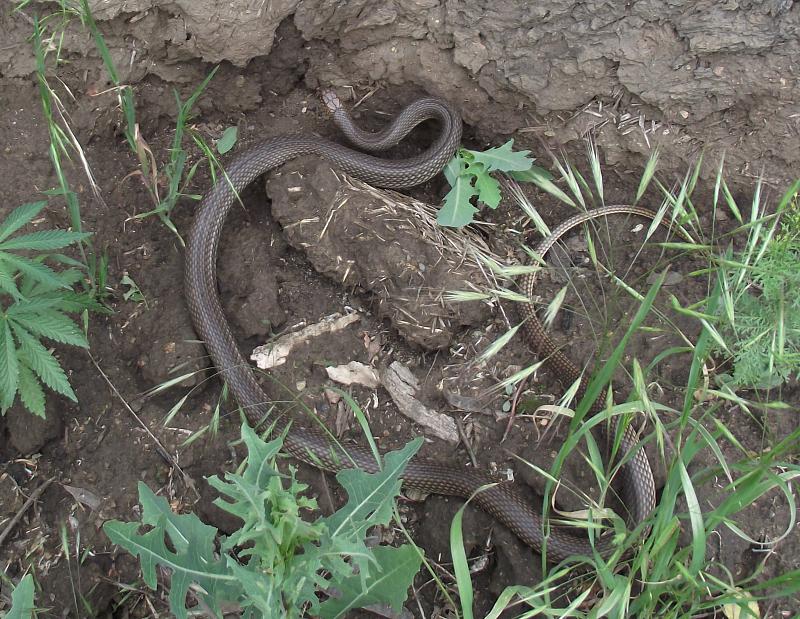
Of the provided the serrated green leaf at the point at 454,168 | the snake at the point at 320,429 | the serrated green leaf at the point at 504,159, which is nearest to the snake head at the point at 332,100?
the snake at the point at 320,429

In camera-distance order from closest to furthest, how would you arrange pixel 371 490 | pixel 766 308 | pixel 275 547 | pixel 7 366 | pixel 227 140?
pixel 275 547, pixel 371 490, pixel 7 366, pixel 766 308, pixel 227 140

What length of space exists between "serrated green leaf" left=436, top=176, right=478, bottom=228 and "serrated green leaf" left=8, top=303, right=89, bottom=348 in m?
2.01

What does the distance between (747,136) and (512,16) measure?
1.58 meters

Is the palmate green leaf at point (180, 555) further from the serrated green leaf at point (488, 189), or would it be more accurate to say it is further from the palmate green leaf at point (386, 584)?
the serrated green leaf at point (488, 189)

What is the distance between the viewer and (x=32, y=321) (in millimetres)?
3064

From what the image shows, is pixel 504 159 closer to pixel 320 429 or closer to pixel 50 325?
pixel 320 429

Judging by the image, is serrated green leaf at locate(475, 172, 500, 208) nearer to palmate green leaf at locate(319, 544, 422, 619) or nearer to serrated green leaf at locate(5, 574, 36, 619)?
palmate green leaf at locate(319, 544, 422, 619)

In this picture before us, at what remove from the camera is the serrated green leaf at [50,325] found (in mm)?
3062

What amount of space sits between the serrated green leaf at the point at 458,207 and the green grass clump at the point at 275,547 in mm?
1726

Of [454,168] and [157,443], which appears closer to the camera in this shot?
[157,443]

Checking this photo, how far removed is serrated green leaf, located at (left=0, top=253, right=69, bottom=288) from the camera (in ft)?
9.70

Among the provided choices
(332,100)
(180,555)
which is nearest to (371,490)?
(180,555)

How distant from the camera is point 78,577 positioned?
3.32m

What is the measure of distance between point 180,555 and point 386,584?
82 centimetres
